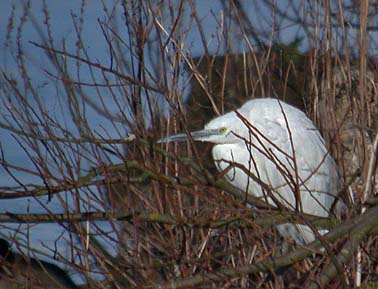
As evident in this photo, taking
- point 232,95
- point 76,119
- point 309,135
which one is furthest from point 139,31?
point 232,95

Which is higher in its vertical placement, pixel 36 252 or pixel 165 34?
pixel 165 34

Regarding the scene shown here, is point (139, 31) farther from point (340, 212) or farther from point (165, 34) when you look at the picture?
point (340, 212)

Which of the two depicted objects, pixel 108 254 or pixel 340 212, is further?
pixel 340 212

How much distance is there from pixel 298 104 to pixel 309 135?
1.85m

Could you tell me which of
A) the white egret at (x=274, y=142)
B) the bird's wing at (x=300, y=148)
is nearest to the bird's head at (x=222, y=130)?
the white egret at (x=274, y=142)

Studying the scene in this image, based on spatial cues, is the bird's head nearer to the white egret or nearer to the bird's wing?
the white egret

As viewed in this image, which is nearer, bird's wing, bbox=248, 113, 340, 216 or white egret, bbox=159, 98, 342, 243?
white egret, bbox=159, 98, 342, 243

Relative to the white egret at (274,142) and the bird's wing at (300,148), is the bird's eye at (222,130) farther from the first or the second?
the bird's wing at (300,148)

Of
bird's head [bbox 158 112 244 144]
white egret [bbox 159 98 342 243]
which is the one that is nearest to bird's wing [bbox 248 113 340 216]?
white egret [bbox 159 98 342 243]

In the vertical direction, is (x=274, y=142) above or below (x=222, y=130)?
below

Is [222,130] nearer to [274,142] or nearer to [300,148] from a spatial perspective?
[274,142]

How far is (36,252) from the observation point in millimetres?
2887

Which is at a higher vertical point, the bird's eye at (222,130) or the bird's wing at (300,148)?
the bird's eye at (222,130)

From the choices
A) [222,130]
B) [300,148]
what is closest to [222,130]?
[222,130]
